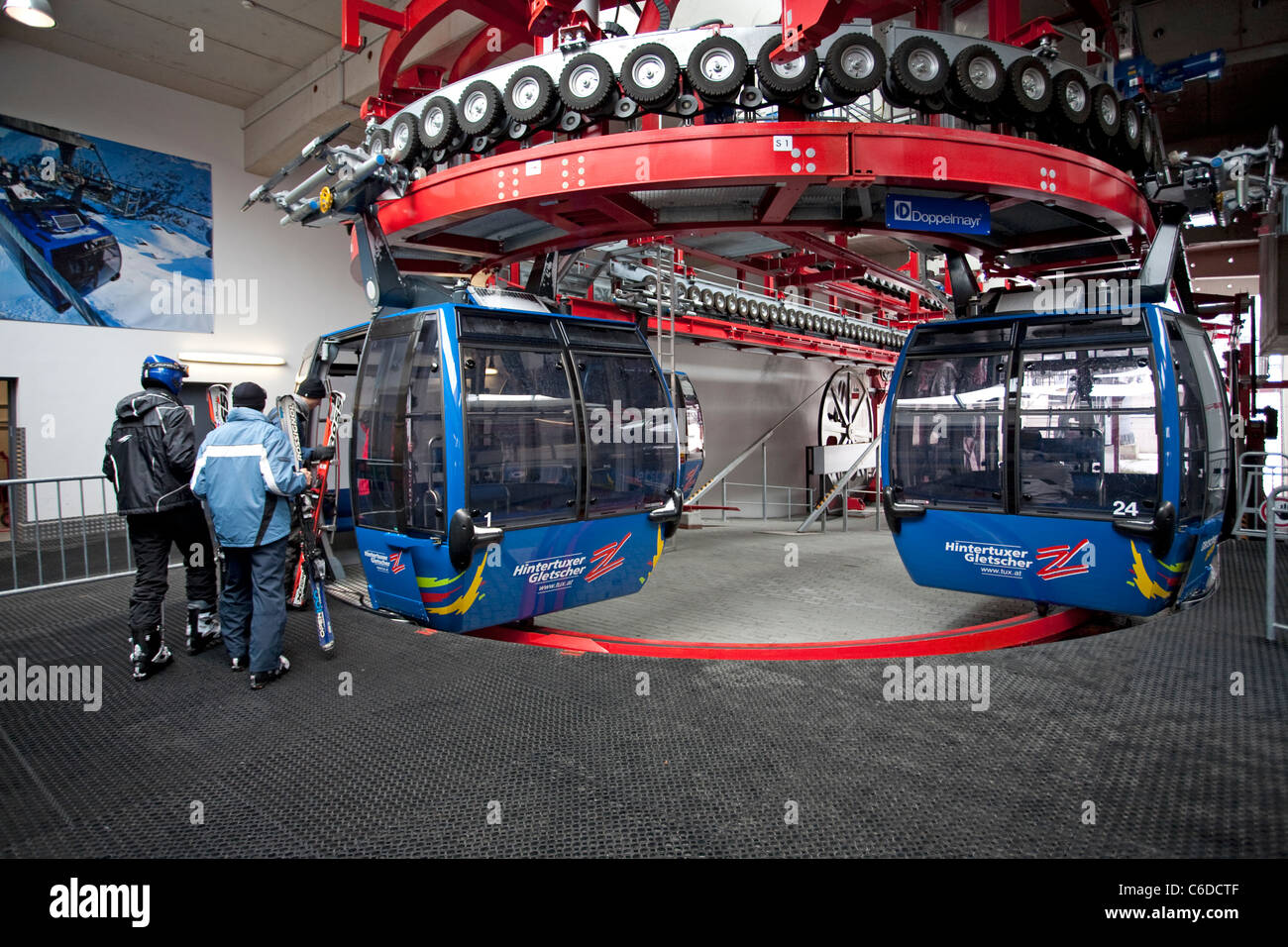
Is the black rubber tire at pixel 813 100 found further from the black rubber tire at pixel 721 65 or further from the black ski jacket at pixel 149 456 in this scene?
the black ski jacket at pixel 149 456

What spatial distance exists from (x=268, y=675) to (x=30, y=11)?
6847mm

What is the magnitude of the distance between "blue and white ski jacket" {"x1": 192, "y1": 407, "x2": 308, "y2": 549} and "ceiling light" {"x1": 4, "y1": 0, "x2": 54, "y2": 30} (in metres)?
5.55

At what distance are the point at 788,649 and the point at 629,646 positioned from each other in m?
1.07

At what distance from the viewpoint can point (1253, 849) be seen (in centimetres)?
189

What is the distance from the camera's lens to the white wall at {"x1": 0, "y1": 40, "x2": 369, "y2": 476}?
9.63 meters

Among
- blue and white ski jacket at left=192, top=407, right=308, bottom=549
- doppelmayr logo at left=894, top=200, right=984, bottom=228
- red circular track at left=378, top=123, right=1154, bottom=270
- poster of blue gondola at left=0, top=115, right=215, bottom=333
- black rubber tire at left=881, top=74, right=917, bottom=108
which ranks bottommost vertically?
blue and white ski jacket at left=192, top=407, right=308, bottom=549

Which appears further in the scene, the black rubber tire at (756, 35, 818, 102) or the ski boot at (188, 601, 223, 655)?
the black rubber tire at (756, 35, 818, 102)

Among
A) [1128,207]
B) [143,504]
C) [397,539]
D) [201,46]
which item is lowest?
[397,539]

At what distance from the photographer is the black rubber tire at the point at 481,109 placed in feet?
16.0

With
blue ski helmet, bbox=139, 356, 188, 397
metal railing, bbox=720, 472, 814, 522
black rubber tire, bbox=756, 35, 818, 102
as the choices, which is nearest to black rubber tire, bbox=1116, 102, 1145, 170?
black rubber tire, bbox=756, 35, 818, 102

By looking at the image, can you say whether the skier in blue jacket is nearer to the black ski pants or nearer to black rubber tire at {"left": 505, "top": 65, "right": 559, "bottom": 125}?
the black ski pants

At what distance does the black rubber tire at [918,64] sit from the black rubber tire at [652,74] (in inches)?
53.3

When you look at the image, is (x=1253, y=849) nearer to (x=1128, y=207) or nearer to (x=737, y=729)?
(x=737, y=729)
